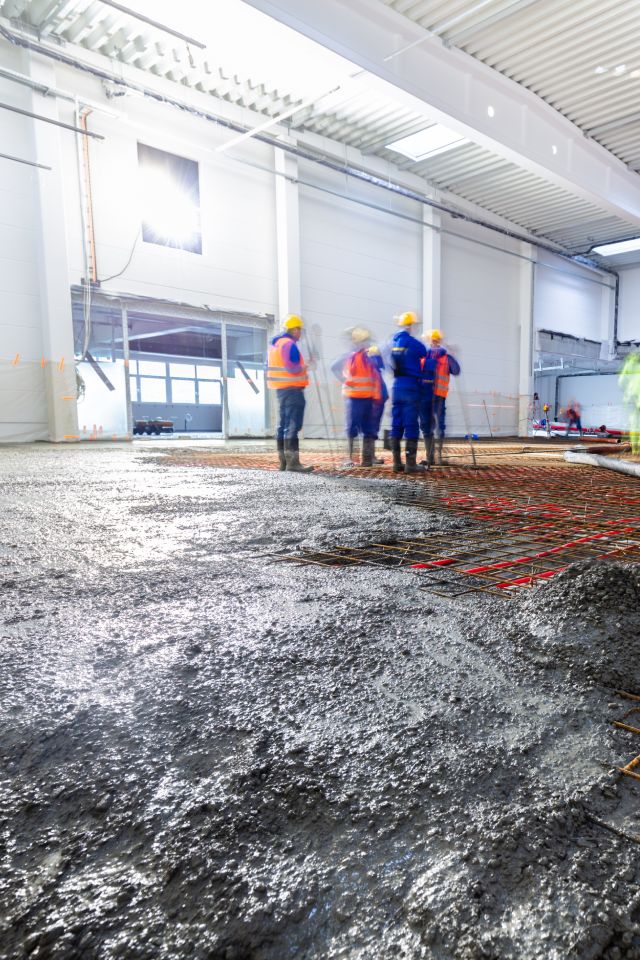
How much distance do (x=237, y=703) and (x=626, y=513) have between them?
9.63ft

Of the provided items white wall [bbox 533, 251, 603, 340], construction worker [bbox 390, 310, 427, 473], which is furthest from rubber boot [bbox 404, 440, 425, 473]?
white wall [bbox 533, 251, 603, 340]

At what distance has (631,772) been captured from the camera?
0.88m

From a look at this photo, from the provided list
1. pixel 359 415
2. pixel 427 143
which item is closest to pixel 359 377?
pixel 359 415

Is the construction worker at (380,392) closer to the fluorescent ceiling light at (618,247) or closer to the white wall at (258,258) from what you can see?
the white wall at (258,258)

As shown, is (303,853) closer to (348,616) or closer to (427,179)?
(348,616)

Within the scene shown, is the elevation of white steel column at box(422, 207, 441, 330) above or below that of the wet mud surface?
above

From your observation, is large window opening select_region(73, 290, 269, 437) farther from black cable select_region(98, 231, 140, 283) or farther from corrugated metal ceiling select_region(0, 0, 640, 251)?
corrugated metal ceiling select_region(0, 0, 640, 251)

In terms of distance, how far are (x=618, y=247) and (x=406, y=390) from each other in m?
18.3

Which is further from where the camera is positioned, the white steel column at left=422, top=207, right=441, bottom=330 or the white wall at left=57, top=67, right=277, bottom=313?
the white steel column at left=422, top=207, right=441, bottom=330

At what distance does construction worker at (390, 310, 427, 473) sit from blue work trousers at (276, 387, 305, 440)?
0.99 metres

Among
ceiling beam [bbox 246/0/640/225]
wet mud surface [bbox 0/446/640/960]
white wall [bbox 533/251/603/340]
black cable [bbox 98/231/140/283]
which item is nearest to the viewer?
wet mud surface [bbox 0/446/640/960]

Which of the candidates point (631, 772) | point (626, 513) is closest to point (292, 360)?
point (626, 513)

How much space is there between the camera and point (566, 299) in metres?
21.0

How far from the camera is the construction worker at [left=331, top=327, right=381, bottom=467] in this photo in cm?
681
